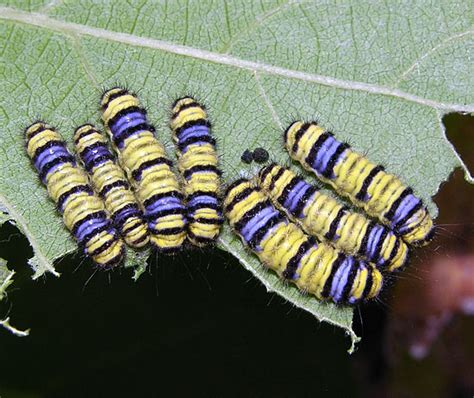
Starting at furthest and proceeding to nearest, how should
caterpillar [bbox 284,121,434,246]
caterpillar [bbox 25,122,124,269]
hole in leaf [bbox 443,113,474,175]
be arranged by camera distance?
hole in leaf [bbox 443,113,474,175] → caterpillar [bbox 284,121,434,246] → caterpillar [bbox 25,122,124,269]

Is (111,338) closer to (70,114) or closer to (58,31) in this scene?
(70,114)

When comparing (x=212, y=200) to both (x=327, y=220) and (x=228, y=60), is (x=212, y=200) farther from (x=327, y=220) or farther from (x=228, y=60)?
(x=228, y=60)

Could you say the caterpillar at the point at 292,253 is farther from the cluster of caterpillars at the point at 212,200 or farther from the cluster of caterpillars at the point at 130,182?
the cluster of caterpillars at the point at 130,182

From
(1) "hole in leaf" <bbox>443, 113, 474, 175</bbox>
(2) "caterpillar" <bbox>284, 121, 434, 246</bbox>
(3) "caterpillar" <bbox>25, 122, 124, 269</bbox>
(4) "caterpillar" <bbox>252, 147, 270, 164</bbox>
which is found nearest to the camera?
(3) "caterpillar" <bbox>25, 122, 124, 269</bbox>

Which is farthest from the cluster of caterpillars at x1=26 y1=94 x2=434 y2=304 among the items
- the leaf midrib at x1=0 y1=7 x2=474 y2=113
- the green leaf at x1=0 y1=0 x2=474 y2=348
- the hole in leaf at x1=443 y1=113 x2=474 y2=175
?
the hole in leaf at x1=443 y1=113 x2=474 y2=175

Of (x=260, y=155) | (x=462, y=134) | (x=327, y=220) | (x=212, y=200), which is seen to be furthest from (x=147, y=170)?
(x=462, y=134)

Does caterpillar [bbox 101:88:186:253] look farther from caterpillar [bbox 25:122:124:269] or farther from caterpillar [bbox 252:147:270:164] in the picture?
caterpillar [bbox 252:147:270:164]

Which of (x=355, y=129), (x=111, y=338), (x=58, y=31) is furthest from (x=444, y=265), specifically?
(x=58, y=31)
